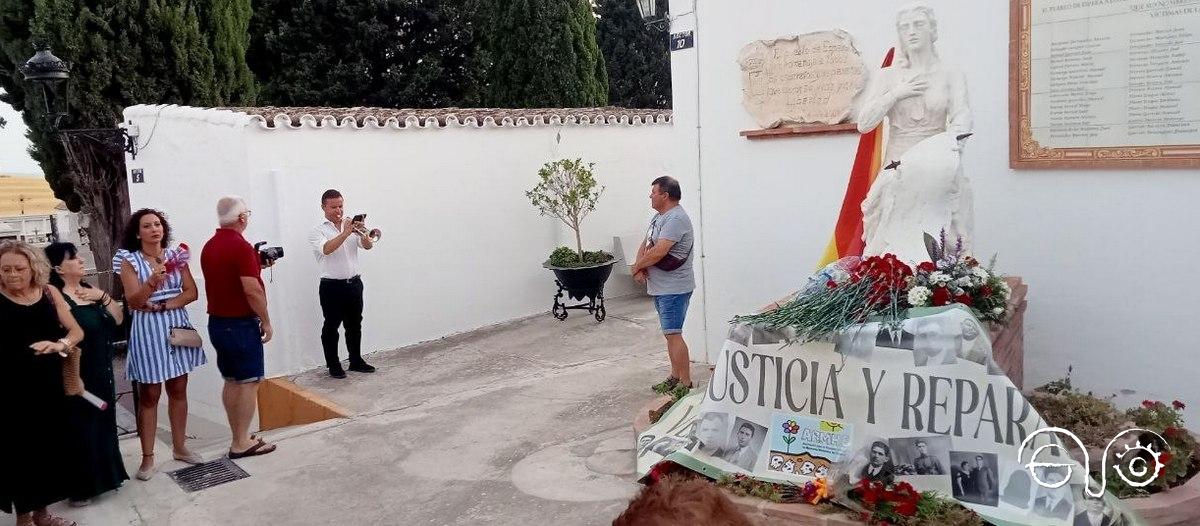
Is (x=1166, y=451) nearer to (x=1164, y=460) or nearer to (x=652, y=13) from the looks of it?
(x=1164, y=460)

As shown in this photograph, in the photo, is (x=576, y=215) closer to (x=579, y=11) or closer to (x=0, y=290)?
(x=0, y=290)

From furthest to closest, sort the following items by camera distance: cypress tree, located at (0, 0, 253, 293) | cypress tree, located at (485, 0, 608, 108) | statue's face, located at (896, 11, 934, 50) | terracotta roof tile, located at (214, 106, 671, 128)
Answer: cypress tree, located at (485, 0, 608, 108), cypress tree, located at (0, 0, 253, 293), terracotta roof tile, located at (214, 106, 671, 128), statue's face, located at (896, 11, 934, 50)

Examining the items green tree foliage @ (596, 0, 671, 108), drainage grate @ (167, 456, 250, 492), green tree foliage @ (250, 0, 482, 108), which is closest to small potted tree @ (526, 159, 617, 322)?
drainage grate @ (167, 456, 250, 492)

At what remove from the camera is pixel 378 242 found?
852cm

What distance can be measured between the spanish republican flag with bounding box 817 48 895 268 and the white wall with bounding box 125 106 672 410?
4.78 metres

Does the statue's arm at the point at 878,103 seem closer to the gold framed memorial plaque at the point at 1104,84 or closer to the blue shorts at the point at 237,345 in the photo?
the gold framed memorial plaque at the point at 1104,84

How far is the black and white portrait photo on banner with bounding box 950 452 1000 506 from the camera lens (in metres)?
3.61

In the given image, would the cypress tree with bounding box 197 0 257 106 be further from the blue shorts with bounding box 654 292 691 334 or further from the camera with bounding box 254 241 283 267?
the blue shorts with bounding box 654 292 691 334

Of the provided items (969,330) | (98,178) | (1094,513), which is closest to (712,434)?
(969,330)

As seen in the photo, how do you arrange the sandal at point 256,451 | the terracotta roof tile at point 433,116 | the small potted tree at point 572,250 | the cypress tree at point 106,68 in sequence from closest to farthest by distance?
the sandal at point 256,451 < the terracotta roof tile at point 433,116 < the small potted tree at point 572,250 < the cypress tree at point 106,68

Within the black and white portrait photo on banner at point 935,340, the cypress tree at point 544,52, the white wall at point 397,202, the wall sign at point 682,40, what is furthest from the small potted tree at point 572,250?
the cypress tree at point 544,52

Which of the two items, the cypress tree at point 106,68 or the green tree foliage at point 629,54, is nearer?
the cypress tree at point 106,68

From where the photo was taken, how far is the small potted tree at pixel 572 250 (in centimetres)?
928

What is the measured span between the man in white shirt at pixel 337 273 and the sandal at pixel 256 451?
196cm
